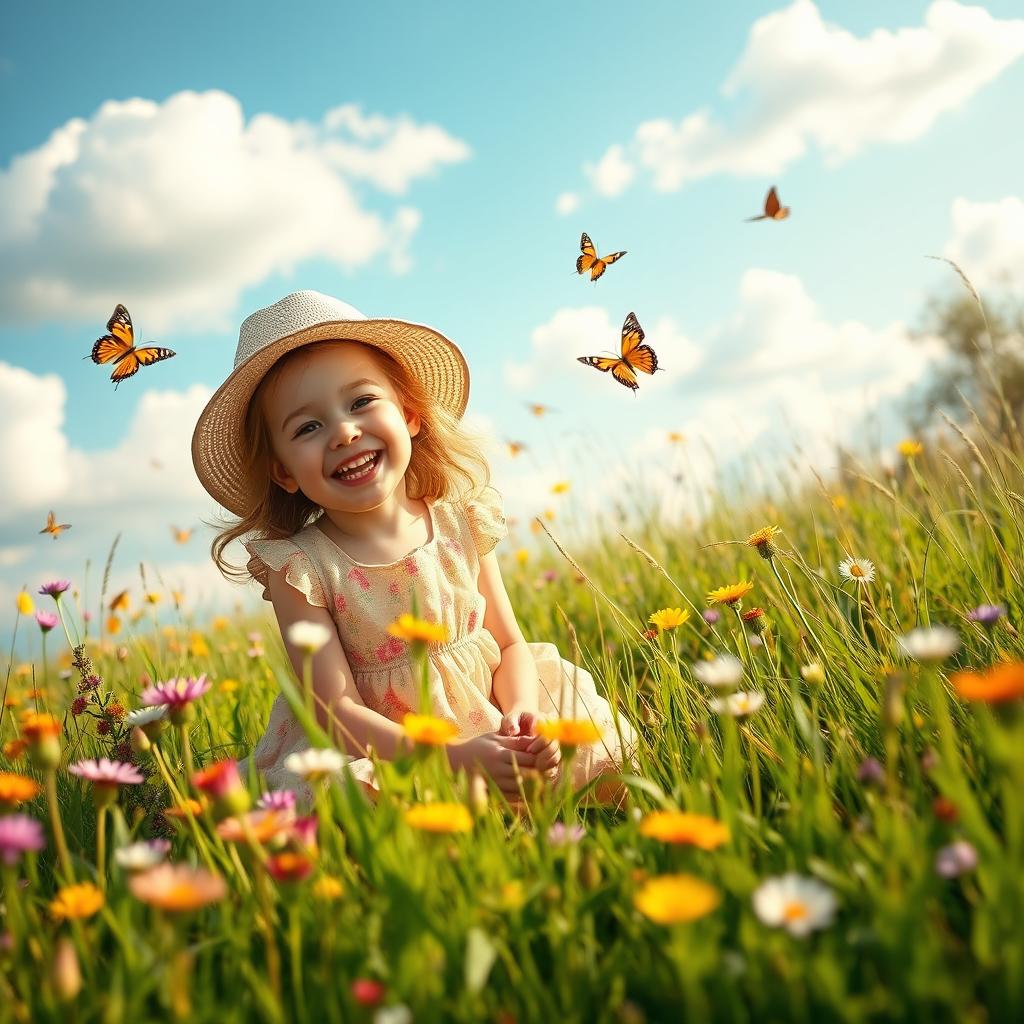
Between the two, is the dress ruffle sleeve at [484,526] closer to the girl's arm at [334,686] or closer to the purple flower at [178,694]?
the girl's arm at [334,686]

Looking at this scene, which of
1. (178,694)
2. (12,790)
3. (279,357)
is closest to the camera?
(12,790)

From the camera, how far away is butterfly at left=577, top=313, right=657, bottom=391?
2.48 meters

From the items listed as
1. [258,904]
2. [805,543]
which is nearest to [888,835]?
[258,904]

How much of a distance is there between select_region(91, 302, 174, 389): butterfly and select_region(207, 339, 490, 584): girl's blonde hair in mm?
354

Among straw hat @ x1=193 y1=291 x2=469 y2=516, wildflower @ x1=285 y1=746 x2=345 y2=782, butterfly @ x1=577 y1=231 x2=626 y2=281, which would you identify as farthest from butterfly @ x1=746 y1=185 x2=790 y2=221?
wildflower @ x1=285 y1=746 x2=345 y2=782

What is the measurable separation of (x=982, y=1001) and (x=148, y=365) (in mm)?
2427

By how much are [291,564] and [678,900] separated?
5.25 feet

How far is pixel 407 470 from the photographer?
2660mm

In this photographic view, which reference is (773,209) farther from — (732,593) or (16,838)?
(16,838)

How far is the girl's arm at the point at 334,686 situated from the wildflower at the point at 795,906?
118 centimetres

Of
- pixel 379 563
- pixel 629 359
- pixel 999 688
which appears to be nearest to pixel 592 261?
pixel 629 359

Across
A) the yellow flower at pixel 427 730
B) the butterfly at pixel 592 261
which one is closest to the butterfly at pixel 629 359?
the butterfly at pixel 592 261

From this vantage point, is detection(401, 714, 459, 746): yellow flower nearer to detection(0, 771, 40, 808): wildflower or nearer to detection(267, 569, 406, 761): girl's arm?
detection(0, 771, 40, 808): wildflower

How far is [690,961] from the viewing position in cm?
83
